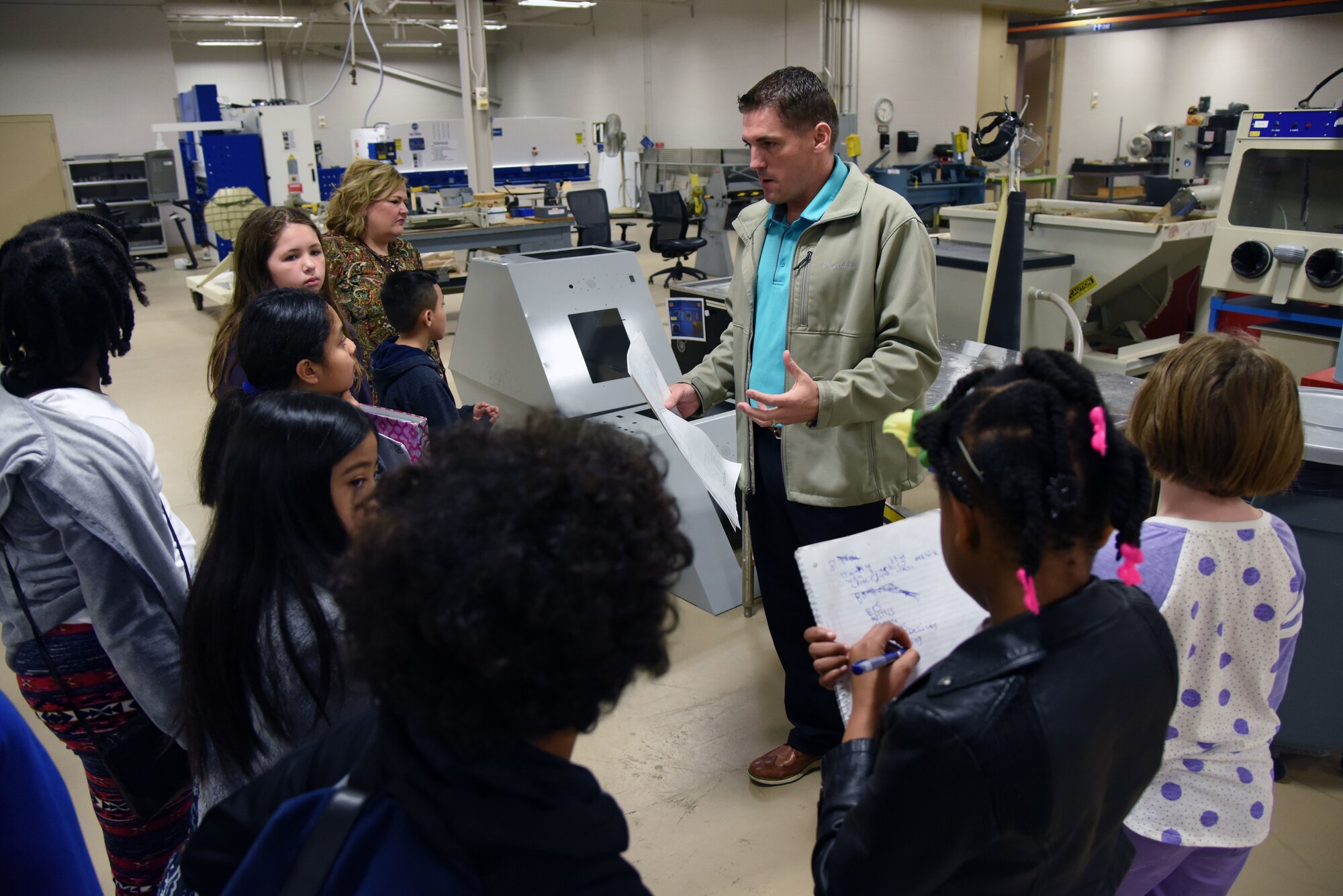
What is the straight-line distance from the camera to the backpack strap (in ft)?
1.94

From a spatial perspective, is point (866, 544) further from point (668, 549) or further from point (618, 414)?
point (618, 414)

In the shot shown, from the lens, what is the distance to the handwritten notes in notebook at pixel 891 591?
1169mm

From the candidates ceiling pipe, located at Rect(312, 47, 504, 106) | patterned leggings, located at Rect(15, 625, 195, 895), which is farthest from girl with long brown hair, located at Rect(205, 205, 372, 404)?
ceiling pipe, located at Rect(312, 47, 504, 106)

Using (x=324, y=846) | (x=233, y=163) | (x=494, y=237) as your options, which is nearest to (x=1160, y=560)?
(x=324, y=846)

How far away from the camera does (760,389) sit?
204cm

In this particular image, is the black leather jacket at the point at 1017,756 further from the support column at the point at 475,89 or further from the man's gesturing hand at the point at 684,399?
the support column at the point at 475,89

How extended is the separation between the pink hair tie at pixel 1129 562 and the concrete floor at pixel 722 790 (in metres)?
1.01

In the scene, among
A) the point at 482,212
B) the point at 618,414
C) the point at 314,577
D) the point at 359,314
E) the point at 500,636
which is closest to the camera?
the point at 500,636

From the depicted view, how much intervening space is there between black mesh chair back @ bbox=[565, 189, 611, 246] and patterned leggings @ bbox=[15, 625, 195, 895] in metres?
6.52

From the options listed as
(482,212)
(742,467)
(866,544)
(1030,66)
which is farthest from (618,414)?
(1030,66)

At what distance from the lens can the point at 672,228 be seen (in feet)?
26.3

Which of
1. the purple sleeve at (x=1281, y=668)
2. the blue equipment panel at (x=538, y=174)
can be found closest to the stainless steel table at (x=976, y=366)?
the purple sleeve at (x=1281, y=668)

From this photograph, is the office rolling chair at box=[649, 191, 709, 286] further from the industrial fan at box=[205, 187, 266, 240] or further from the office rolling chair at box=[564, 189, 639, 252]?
the industrial fan at box=[205, 187, 266, 240]

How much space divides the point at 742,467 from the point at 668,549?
1444mm
